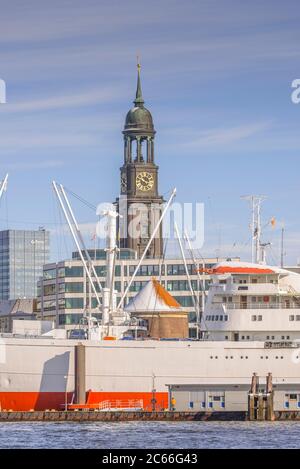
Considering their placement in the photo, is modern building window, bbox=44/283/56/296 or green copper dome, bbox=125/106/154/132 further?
modern building window, bbox=44/283/56/296

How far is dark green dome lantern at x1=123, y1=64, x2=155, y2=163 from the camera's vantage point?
177625 millimetres

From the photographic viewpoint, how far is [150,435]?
3538 inches

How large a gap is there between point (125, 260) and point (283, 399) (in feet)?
217

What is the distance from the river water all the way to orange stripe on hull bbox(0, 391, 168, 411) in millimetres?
11891

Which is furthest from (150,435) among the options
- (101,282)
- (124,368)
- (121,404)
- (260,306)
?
(101,282)

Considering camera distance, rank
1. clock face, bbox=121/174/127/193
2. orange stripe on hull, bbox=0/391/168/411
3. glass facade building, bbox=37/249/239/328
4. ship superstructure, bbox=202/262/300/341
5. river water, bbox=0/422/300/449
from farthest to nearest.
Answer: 1. clock face, bbox=121/174/127/193
2. glass facade building, bbox=37/249/239/328
3. ship superstructure, bbox=202/262/300/341
4. orange stripe on hull, bbox=0/391/168/411
5. river water, bbox=0/422/300/449

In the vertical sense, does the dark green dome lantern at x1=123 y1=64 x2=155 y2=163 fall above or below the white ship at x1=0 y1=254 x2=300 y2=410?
above

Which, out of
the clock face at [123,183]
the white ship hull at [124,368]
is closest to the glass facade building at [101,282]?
the clock face at [123,183]

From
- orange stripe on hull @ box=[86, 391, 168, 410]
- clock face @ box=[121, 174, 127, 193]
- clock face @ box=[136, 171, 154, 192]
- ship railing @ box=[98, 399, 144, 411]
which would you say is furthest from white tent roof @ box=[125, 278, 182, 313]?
clock face @ box=[121, 174, 127, 193]

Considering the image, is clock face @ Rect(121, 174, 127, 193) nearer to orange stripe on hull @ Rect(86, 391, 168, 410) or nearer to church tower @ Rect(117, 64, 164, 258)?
church tower @ Rect(117, 64, 164, 258)

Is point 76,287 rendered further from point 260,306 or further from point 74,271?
point 260,306

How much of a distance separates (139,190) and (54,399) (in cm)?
6644
